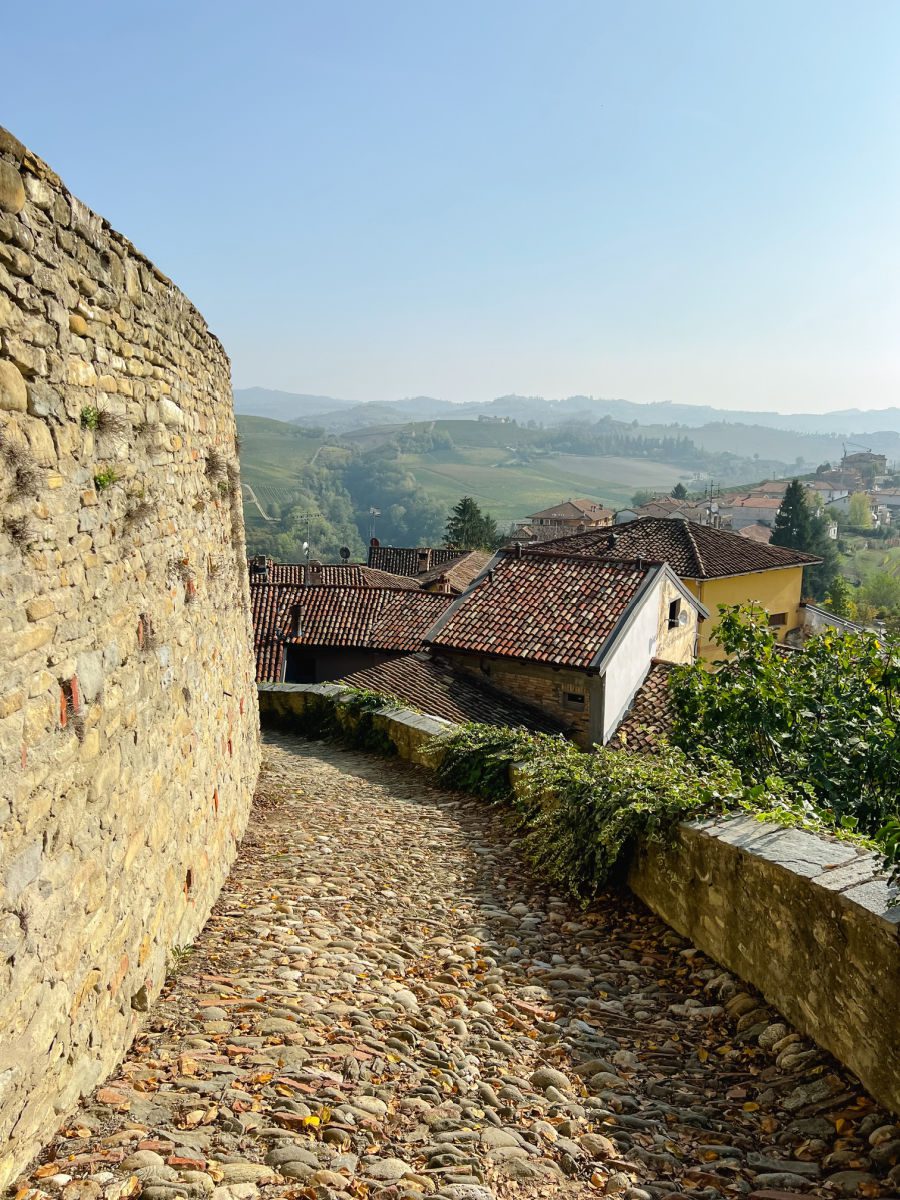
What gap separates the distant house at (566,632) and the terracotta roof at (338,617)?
252 inches

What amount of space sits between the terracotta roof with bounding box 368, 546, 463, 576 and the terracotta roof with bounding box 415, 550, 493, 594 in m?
1.36

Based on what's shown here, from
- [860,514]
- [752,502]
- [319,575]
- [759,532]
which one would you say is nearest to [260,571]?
[319,575]

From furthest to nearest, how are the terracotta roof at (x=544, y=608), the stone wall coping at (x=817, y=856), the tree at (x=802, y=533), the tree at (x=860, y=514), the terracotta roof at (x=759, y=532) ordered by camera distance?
the tree at (x=860, y=514)
the terracotta roof at (x=759, y=532)
the tree at (x=802, y=533)
the terracotta roof at (x=544, y=608)
the stone wall coping at (x=817, y=856)

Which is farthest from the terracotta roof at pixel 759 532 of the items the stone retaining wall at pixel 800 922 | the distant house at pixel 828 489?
the stone retaining wall at pixel 800 922

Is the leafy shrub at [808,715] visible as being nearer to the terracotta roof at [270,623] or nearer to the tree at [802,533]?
the terracotta roof at [270,623]

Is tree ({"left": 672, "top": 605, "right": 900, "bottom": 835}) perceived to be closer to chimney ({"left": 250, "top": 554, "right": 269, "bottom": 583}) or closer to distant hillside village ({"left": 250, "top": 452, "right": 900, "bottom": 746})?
distant hillside village ({"left": 250, "top": 452, "right": 900, "bottom": 746})

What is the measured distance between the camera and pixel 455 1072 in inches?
164

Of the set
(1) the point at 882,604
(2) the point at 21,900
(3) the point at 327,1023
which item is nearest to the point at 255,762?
(3) the point at 327,1023

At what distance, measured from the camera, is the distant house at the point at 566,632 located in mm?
17609

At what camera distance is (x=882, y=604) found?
239 ft

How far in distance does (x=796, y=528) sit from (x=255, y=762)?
226 feet

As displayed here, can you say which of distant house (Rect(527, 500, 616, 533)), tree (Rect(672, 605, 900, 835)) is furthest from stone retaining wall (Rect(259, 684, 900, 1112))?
distant house (Rect(527, 500, 616, 533))

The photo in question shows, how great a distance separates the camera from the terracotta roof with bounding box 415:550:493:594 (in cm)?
4388

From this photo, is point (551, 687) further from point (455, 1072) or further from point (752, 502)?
point (752, 502)
